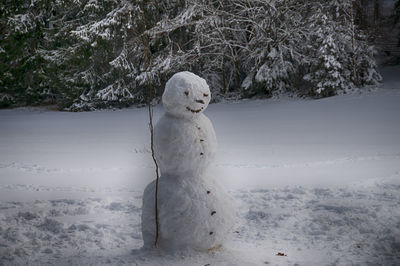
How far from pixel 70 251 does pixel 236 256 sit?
1.43 metres

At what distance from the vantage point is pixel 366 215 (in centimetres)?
389

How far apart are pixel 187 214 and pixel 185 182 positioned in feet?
0.77

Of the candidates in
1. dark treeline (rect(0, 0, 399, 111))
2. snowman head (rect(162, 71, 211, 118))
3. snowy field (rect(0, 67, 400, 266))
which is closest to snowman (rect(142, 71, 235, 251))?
snowman head (rect(162, 71, 211, 118))

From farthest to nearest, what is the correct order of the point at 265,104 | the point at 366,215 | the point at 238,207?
the point at 265,104, the point at 238,207, the point at 366,215

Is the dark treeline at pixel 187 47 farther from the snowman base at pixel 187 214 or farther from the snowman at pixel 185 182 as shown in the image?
the snowman base at pixel 187 214

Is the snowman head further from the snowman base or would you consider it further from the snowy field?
the snowy field

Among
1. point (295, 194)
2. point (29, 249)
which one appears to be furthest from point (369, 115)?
point (29, 249)

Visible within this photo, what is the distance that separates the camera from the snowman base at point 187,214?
8.91 ft

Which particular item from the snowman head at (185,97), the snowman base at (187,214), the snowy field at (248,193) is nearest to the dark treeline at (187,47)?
the snowy field at (248,193)

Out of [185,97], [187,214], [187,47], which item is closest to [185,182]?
[187,214]

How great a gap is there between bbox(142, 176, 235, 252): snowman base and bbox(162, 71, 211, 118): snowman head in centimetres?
51

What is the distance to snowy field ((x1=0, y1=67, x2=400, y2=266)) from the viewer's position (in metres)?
3.17

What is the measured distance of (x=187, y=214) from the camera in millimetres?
2709

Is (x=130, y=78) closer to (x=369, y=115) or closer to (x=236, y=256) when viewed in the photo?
(x=369, y=115)
